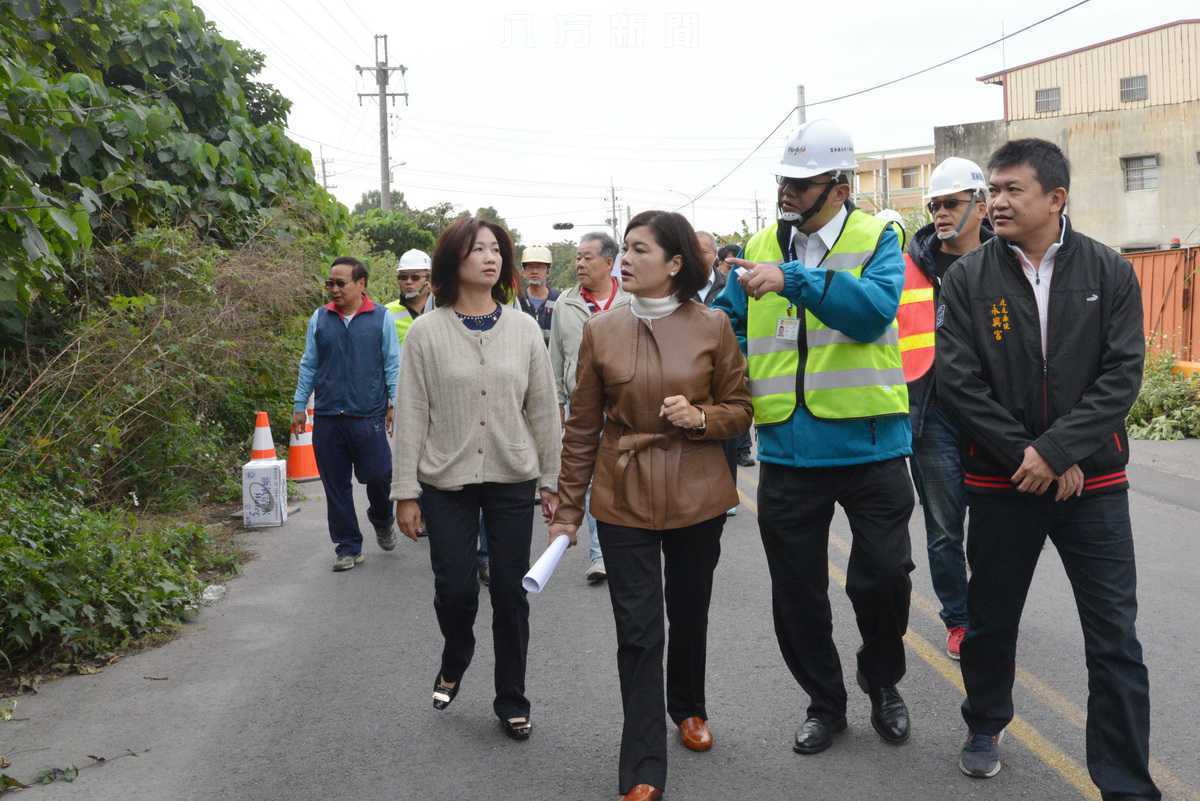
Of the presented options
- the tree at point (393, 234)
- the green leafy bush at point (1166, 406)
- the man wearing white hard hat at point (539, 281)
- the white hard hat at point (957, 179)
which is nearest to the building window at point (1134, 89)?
the tree at point (393, 234)

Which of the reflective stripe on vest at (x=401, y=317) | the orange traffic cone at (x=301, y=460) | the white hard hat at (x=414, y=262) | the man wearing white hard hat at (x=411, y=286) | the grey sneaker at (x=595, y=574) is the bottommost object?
the grey sneaker at (x=595, y=574)

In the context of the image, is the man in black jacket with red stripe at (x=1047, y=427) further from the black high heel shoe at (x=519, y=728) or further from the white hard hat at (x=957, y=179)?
the black high heel shoe at (x=519, y=728)

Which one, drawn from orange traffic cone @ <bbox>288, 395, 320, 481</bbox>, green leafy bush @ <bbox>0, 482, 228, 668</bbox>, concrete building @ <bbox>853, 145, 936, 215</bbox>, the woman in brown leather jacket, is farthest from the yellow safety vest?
concrete building @ <bbox>853, 145, 936, 215</bbox>

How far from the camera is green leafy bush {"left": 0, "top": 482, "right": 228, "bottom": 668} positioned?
Result: 20.4ft

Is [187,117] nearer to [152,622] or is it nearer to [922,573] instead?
[152,622]

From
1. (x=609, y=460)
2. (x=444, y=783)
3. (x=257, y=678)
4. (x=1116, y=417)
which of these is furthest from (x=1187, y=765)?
(x=257, y=678)

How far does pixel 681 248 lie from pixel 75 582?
4.01m

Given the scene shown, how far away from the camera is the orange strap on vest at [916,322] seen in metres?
5.80

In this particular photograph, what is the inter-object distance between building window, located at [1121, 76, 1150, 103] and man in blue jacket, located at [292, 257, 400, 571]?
38429mm

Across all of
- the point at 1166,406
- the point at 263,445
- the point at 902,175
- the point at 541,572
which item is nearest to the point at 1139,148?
the point at 1166,406

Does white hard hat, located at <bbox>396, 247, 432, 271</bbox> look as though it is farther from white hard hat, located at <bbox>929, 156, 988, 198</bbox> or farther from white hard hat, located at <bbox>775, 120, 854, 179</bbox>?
white hard hat, located at <bbox>775, 120, 854, 179</bbox>

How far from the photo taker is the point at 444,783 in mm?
4586

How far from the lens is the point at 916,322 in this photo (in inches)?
232

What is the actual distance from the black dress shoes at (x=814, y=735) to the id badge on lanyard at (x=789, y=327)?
147 centimetres
